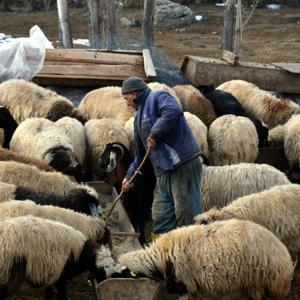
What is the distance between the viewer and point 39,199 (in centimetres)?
689

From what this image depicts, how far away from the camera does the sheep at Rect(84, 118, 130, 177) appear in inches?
361

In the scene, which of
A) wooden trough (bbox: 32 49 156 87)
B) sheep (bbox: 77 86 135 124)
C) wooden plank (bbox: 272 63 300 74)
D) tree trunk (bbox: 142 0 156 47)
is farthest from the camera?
tree trunk (bbox: 142 0 156 47)

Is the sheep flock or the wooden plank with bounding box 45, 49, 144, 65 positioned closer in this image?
the sheep flock

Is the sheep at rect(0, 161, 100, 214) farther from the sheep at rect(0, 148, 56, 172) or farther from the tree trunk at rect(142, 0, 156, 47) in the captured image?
the tree trunk at rect(142, 0, 156, 47)

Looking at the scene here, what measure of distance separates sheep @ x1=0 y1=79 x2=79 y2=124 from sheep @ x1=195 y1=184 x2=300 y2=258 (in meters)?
4.40

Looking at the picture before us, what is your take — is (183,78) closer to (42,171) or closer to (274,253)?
(42,171)

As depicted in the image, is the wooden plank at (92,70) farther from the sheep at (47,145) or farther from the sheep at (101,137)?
the sheep at (47,145)

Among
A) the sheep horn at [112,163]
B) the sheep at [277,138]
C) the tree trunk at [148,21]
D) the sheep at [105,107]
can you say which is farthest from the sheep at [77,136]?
the tree trunk at [148,21]

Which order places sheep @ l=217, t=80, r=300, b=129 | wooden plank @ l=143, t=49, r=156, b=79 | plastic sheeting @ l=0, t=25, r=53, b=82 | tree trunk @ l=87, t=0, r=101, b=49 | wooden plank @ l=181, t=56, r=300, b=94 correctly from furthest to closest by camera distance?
1. tree trunk @ l=87, t=0, r=101, b=49
2. wooden plank @ l=181, t=56, r=300, b=94
3. plastic sheeting @ l=0, t=25, r=53, b=82
4. wooden plank @ l=143, t=49, r=156, b=79
5. sheep @ l=217, t=80, r=300, b=129

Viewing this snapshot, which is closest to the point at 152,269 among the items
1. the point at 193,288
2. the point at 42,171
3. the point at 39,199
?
the point at 193,288

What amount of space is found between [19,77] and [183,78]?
3156mm

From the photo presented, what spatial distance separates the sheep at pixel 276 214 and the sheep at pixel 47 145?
2.47 metres

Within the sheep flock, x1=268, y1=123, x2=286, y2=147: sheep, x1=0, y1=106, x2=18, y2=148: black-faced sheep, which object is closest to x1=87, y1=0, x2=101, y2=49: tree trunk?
the sheep flock

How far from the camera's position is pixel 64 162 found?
852cm
